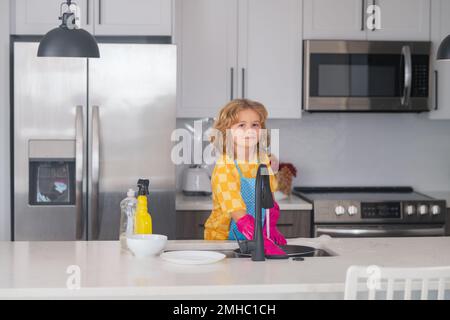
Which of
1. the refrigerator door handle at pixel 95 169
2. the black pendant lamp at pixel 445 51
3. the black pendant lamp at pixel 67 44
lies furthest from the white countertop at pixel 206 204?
the black pendant lamp at pixel 67 44

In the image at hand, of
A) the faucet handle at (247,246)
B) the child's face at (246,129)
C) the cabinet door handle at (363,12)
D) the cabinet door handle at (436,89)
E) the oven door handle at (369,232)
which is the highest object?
the cabinet door handle at (363,12)

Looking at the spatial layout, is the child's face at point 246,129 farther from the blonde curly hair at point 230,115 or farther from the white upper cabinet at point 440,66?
the white upper cabinet at point 440,66

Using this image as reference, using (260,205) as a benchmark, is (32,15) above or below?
above

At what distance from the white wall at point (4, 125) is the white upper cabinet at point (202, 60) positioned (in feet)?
3.29

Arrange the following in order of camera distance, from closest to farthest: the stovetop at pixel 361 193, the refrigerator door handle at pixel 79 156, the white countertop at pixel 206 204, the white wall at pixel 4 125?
the refrigerator door handle at pixel 79 156, the white wall at pixel 4 125, the white countertop at pixel 206 204, the stovetop at pixel 361 193

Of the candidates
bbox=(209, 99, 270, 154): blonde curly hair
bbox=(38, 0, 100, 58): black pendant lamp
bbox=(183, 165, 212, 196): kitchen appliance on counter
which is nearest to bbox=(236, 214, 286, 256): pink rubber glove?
bbox=(209, 99, 270, 154): blonde curly hair

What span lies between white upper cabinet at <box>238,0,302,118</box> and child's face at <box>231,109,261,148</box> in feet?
4.59

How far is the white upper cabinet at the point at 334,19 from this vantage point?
438 centimetres

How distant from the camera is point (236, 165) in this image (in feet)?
9.84

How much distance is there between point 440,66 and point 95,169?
7.29 feet

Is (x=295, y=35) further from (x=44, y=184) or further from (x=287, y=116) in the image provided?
(x=44, y=184)

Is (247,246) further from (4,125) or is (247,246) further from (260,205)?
(4,125)

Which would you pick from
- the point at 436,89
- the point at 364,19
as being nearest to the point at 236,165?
the point at 364,19
